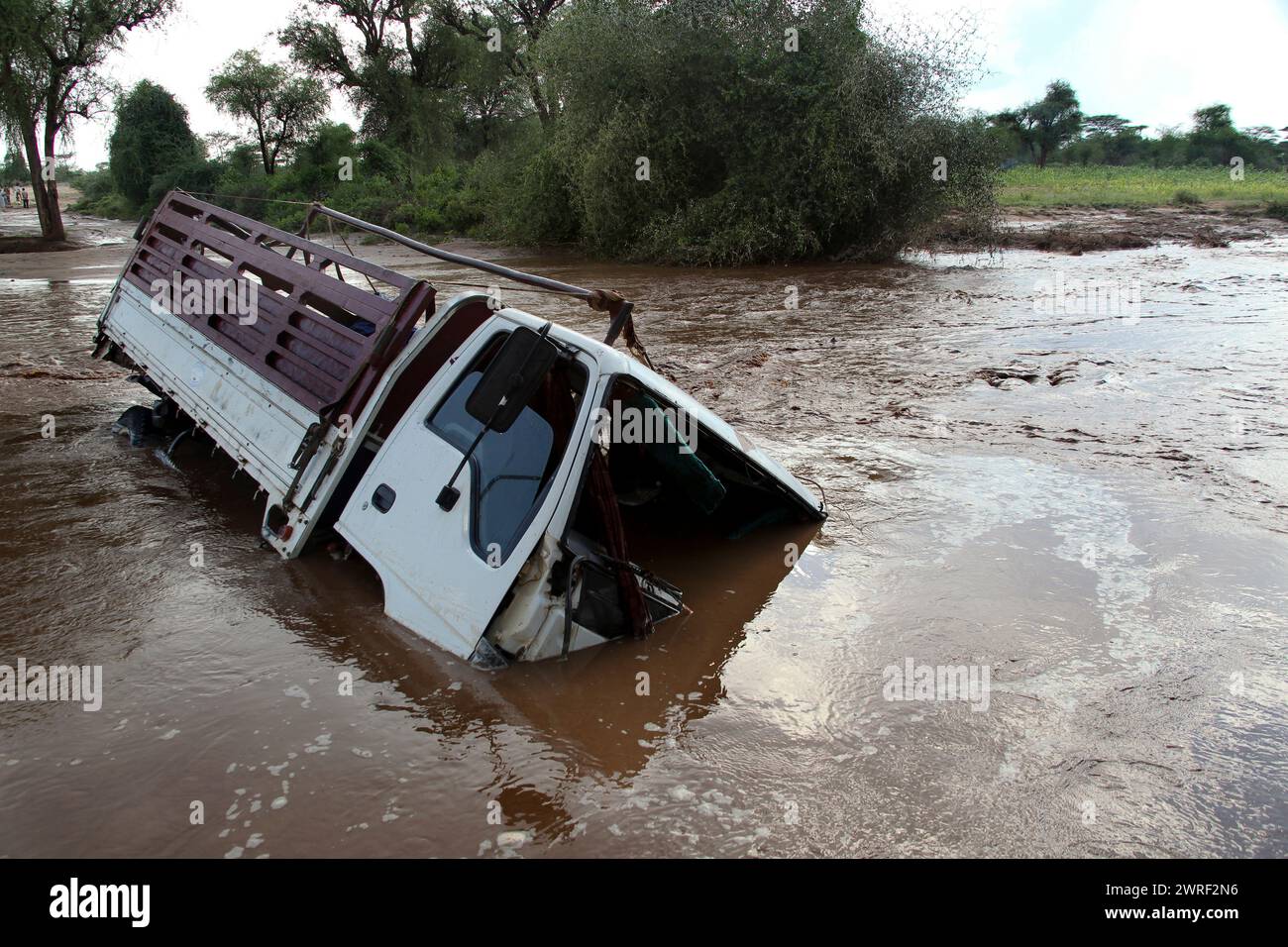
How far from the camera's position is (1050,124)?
180 ft

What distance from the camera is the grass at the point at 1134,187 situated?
30.6 meters

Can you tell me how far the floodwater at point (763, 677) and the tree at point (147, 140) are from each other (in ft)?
137

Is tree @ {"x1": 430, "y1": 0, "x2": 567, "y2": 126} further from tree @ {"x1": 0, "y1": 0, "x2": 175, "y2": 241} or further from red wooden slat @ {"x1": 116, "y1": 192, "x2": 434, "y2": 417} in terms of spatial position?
red wooden slat @ {"x1": 116, "y1": 192, "x2": 434, "y2": 417}

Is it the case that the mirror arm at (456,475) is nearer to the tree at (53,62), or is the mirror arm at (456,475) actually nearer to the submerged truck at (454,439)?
the submerged truck at (454,439)

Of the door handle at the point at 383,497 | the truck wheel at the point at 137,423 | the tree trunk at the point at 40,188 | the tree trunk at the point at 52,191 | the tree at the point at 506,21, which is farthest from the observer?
the tree at the point at 506,21

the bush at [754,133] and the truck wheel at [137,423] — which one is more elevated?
the bush at [754,133]

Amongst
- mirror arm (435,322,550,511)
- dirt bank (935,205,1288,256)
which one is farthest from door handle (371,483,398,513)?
dirt bank (935,205,1288,256)

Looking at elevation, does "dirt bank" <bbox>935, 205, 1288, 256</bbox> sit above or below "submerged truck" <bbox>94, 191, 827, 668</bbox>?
above

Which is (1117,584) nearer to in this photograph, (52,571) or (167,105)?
(52,571)

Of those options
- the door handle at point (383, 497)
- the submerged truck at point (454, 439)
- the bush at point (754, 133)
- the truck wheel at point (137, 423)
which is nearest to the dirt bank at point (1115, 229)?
the bush at point (754, 133)

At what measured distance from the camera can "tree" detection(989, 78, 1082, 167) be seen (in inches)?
2148

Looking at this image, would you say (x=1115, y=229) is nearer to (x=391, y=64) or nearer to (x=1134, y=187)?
(x=1134, y=187)

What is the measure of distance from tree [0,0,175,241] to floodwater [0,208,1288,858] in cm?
1960

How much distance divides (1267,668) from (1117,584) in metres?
0.93
